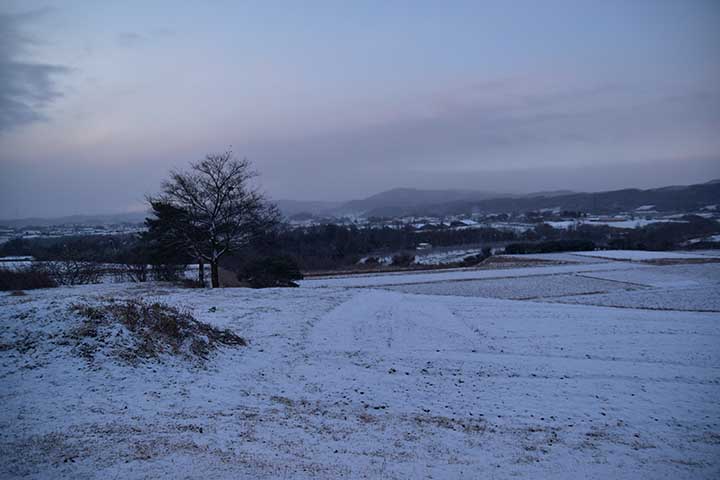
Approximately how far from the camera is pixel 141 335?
9797 mm

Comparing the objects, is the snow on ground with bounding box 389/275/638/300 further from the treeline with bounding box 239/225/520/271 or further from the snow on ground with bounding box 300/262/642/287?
the treeline with bounding box 239/225/520/271

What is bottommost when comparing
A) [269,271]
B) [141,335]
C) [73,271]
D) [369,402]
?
[269,271]

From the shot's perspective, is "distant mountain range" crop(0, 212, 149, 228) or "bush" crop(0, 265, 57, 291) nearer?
"bush" crop(0, 265, 57, 291)

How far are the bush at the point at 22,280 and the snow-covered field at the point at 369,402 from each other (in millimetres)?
12985

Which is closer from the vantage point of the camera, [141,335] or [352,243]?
[141,335]

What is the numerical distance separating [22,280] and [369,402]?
2287cm

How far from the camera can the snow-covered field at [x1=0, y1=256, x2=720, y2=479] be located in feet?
18.7

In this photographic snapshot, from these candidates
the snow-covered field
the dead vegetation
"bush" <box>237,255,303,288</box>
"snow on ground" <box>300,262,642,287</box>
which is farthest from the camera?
"snow on ground" <box>300,262,642,287</box>

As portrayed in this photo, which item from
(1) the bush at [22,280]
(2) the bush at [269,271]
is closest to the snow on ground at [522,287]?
(2) the bush at [269,271]

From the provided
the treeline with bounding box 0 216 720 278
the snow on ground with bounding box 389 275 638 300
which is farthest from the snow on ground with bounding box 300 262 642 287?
the treeline with bounding box 0 216 720 278

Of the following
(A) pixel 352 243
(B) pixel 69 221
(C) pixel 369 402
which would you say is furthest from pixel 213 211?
(B) pixel 69 221

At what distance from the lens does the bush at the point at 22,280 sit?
21006 mm

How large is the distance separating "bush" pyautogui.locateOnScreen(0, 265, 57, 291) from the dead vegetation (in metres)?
14.8

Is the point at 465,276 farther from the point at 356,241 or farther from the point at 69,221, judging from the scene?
the point at 69,221
